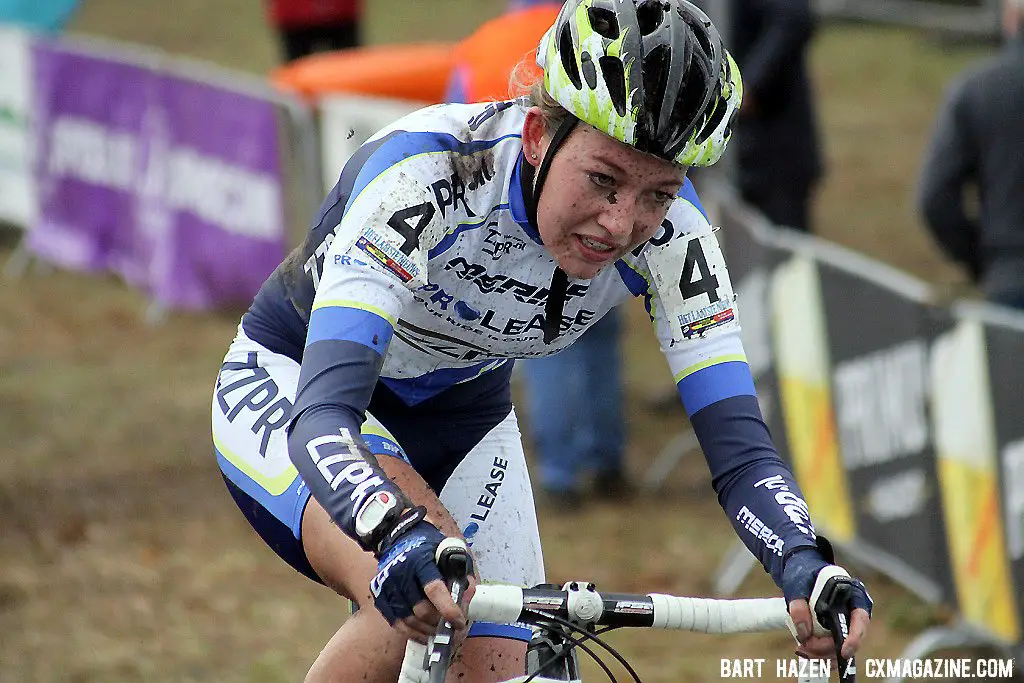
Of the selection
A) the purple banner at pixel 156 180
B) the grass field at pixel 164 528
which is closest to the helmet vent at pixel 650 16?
the grass field at pixel 164 528

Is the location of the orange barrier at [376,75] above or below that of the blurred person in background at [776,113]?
above

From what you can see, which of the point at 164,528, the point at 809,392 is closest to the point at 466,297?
the point at 809,392

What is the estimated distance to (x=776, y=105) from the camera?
366 inches

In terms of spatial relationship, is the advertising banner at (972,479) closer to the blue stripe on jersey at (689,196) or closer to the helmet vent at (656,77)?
the blue stripe on jersey at (689,196)

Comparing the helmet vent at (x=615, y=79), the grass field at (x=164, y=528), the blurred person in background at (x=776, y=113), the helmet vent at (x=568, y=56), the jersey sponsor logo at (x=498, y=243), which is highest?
the blurred person in background at (x=776, y=113)

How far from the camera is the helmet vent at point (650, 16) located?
10.6 ft

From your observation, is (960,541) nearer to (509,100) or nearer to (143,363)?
(509,100)

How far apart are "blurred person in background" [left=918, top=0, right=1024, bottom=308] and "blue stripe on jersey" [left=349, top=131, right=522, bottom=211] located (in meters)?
3.76

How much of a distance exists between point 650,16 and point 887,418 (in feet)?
12.1

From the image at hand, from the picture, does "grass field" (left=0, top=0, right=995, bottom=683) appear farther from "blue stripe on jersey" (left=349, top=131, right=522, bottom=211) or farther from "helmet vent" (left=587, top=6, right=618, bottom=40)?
"helmet vent" (left=587, top=6, right=618, bottom=40)

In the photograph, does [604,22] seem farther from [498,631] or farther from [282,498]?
[498,631]

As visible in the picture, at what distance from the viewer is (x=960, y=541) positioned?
20.0 ft

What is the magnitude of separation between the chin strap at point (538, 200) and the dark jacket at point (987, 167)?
366 cm

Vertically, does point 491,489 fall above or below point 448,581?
above
